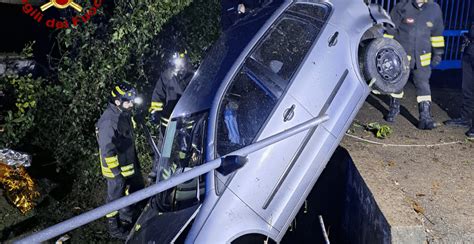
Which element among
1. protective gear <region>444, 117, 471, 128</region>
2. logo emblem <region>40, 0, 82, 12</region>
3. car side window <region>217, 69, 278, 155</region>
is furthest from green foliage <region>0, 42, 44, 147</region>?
protective gear <region>444, 117, 471, 128</region>

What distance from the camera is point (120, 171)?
533 centimetres

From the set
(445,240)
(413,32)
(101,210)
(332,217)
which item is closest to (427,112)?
(413,32)

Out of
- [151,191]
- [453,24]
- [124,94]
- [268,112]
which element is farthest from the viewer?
[453,24]

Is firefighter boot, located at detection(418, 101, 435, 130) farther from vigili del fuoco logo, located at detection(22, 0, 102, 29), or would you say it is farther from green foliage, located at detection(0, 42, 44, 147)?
green foliage, located at detection(0, 42, 44, 147)

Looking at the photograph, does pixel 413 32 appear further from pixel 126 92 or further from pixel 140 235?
pixel 140 235

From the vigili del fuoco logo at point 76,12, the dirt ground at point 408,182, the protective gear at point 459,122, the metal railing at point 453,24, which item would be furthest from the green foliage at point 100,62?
the metal railing at point 453,24

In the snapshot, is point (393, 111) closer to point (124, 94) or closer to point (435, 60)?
point (435, 60)

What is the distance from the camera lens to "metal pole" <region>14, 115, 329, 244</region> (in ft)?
9.05

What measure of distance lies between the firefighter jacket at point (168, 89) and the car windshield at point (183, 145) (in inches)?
53.1

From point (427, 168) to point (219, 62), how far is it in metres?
2.22

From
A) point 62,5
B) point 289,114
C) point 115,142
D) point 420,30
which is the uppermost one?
point 62,5

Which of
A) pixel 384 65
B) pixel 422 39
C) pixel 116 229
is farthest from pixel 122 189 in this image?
pixel 422 39

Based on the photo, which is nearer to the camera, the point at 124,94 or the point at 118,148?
the point at 124,94

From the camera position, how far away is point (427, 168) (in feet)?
15.5
